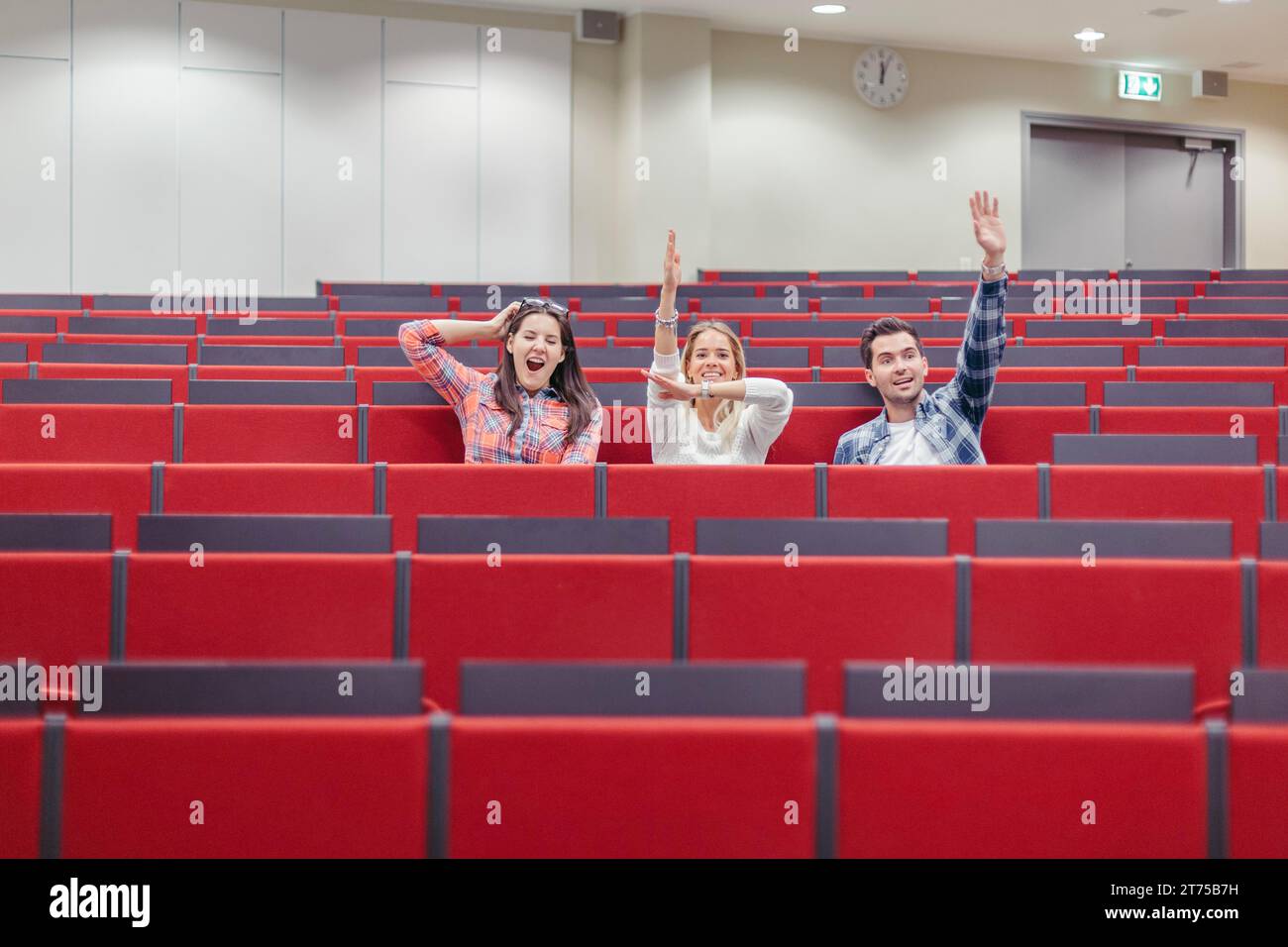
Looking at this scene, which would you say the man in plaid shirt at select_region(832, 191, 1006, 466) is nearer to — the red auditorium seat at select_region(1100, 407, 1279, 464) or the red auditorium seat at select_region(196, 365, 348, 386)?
the red auditorium seat at select_region(1100, 407, 1279, 464)

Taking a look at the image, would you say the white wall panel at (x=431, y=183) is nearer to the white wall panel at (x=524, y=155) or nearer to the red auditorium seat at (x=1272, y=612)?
the white wall panel at (x=524, y=155)

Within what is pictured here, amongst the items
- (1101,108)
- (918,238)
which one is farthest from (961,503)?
(1101,108)

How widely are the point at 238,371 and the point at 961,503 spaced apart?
0.99m

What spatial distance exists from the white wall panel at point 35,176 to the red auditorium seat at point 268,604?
2.52m

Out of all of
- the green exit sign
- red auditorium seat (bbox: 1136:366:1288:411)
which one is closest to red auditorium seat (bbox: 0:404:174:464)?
red auditorium seat (bbox: 1136:366:1288:411)

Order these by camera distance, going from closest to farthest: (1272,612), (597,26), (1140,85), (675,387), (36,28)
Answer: (1272,612) < (675,387) < (36,28) < (597,26) < (1140,85)

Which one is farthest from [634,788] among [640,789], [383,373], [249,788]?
[383,373]

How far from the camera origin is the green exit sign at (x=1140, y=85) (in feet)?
13.0

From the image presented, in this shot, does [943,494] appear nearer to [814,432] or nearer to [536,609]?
[814,432]

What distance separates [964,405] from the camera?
3.95ft

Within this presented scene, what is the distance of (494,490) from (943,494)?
39 centimetres

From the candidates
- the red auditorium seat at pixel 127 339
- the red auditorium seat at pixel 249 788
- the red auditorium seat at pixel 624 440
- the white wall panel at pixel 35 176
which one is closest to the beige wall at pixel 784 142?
the white wall panel at pixel 35 176

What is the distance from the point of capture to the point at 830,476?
3.45 feet
